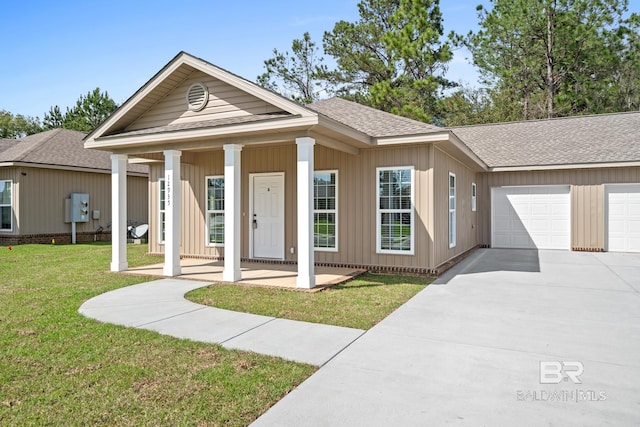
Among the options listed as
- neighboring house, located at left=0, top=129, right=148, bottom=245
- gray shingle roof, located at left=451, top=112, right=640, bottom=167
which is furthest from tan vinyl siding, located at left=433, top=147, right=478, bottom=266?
neighboring house, located at left=0, top=129, right=148, bottom=245

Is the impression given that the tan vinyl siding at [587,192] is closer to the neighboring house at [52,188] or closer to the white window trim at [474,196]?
the white window trim at [474,196]

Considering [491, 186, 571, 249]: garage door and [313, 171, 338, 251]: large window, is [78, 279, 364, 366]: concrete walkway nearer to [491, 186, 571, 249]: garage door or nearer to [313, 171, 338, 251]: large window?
[313, 171, 338, 251]: large window

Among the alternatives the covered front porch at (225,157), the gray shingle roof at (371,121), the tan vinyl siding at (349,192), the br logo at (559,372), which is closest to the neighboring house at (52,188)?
the covered front porch at (225,157)

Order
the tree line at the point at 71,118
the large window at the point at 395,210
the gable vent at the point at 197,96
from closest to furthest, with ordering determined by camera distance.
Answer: the gable vent at the point at 197,96 < the large window at the point at 395,210 < the tree line at the point at 71,118

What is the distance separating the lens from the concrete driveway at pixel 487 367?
113 inches

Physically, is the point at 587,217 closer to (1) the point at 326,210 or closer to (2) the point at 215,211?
(1) the point at 326,210

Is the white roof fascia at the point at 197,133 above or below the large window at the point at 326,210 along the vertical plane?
above

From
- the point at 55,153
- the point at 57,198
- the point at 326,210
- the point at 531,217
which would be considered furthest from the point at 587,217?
the point at 55,153

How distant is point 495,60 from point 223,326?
24.7 meters

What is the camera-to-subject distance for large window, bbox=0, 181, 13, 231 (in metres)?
14.5

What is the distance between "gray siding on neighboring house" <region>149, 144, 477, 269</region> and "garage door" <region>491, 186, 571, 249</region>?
3.51 meters

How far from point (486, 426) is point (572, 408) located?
73 centimetres

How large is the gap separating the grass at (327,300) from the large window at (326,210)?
174cm

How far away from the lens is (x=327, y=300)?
6234 mm
